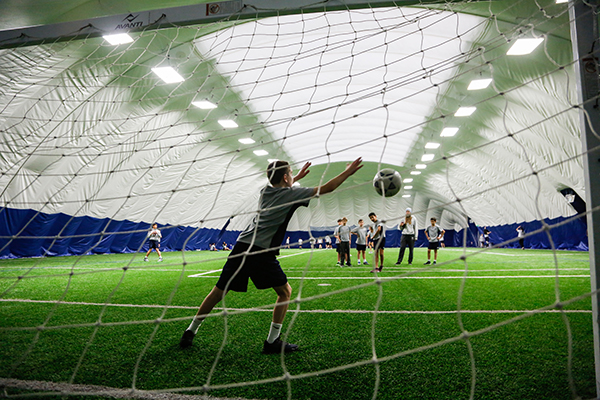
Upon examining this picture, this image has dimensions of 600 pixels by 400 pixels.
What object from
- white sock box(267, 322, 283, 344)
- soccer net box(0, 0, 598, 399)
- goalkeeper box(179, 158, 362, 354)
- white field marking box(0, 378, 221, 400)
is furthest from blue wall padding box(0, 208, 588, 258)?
white field marking box(0, 378, 221, 400)

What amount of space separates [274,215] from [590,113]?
2179 mm

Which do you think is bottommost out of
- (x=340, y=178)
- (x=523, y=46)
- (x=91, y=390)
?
(x=91, y=390)

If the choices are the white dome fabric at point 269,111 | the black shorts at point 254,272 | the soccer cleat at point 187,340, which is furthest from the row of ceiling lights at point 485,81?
the soccer cleat at point 187,340

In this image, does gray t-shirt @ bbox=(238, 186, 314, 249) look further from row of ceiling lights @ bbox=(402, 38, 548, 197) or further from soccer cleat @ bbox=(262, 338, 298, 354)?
row of ceiling lights @ bbox=(402, 38, 548, 197)

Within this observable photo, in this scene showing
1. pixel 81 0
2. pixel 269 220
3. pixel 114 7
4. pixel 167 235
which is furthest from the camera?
pixel 167 235

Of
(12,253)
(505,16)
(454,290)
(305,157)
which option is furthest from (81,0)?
(305,157)

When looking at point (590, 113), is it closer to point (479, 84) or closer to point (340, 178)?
point (340, 178)

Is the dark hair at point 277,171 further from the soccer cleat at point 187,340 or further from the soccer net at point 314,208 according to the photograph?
the soccer cleat at point 187,340

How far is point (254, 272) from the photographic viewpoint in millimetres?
2840

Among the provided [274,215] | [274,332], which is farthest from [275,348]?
[274,215]

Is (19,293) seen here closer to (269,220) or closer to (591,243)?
(269,220)

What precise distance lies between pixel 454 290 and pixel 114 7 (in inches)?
257

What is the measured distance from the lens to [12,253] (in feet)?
43.6

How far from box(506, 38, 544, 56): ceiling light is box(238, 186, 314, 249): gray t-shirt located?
28.1 feet
